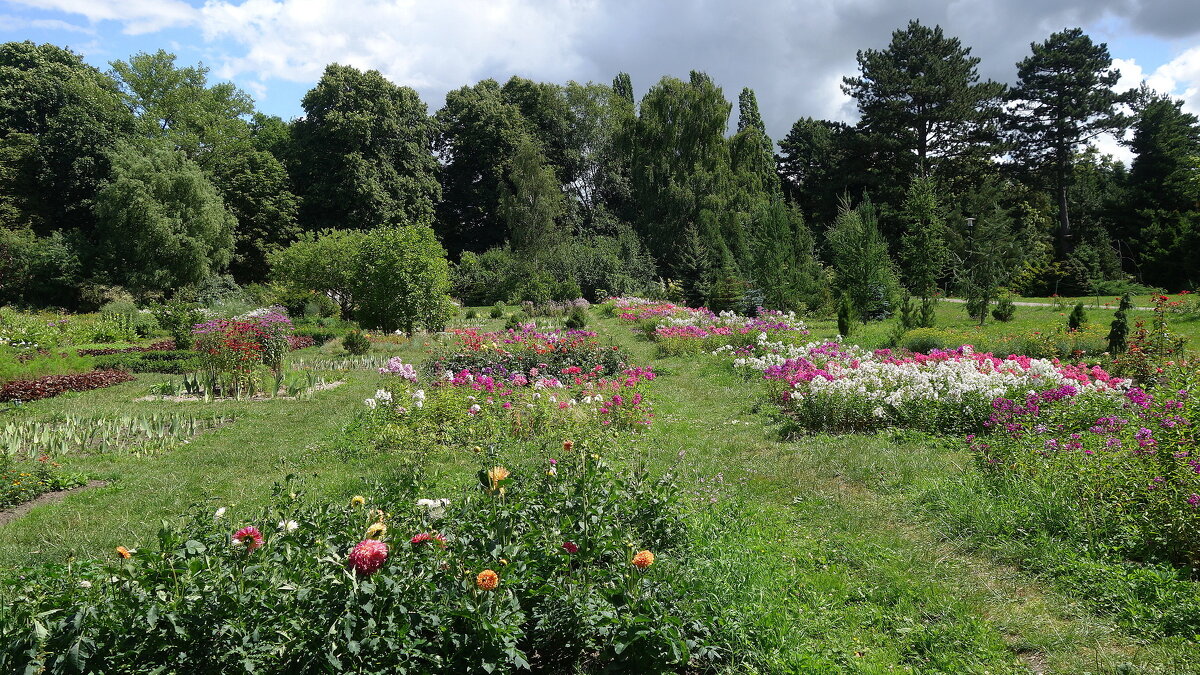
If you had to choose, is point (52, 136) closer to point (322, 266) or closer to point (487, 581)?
point (322, 266)

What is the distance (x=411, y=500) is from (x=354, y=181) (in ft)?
101

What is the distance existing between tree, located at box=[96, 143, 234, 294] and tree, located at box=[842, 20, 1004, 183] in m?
32.0

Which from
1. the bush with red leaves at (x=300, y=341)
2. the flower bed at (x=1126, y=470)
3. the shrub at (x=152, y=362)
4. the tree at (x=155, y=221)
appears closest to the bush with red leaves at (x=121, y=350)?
the shrub at (x=152, y=362)

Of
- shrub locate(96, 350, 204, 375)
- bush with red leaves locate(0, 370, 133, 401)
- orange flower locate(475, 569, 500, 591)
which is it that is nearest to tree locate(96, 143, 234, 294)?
shrub locate(96, 350, 204, 375)

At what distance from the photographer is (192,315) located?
1538cm

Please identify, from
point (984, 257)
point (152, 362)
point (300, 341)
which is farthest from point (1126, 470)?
point (984, 257)

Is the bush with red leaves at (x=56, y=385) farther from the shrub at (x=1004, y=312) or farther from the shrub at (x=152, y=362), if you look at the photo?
the shrub at (x=1004, y=312)

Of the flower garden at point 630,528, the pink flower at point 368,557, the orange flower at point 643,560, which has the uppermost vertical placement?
the pink flower at point 368,557

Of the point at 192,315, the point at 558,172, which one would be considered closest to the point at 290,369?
the point at 192,315

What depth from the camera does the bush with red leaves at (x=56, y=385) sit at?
31.3 feet

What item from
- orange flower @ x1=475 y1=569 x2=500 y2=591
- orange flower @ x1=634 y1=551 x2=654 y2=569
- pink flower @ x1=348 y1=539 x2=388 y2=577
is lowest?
orange flower @ x1=634 y1=551 x2=654 y2=569

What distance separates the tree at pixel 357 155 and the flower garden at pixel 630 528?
24.4 m

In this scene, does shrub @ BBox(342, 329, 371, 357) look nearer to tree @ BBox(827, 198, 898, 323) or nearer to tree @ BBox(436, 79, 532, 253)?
tree @ BBox(827, 198, 898, 323)

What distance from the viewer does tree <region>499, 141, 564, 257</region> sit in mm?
31500
